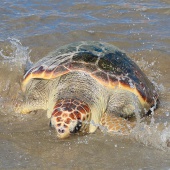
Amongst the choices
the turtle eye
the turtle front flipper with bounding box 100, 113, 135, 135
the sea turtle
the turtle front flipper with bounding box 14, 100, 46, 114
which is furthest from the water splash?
the turtle eye

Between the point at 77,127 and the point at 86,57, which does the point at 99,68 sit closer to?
the point at 86,57

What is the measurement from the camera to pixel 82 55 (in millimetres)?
5402

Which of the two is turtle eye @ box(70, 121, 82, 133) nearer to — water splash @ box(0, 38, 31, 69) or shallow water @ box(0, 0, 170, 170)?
shallow water @ box(0, 0, 170, 170)

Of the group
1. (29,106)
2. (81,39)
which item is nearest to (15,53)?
(81,39)

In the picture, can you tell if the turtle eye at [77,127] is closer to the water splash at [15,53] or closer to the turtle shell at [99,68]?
the turtle shell at [99,68]

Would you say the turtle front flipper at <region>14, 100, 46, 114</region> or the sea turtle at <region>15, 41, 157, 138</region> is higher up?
the sea turtle at <region>15, 41, 157, 138</region>

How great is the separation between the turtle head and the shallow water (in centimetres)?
13

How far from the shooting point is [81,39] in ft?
27.2

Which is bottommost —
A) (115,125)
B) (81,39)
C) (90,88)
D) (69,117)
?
(115,125)

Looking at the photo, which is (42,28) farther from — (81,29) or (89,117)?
(89,117)

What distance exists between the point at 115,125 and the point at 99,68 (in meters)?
0.87

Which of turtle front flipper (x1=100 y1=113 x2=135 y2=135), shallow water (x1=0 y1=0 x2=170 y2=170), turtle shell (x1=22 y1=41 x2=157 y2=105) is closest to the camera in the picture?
shallow water (x1=0 y1=0 x2=170 y2=170)

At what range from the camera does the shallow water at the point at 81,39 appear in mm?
4004

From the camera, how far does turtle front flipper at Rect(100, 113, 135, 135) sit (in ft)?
15.3
